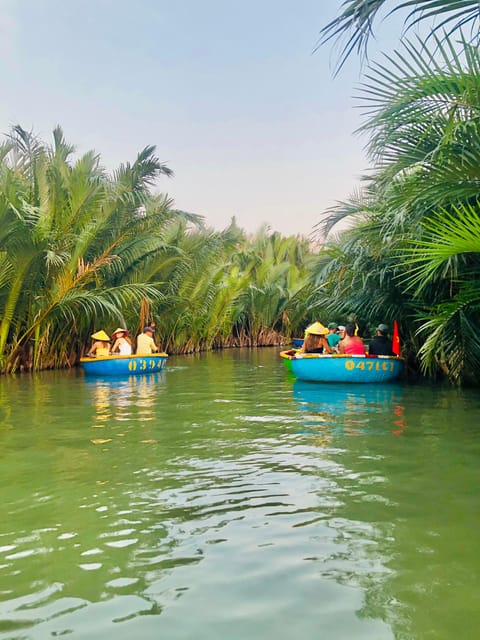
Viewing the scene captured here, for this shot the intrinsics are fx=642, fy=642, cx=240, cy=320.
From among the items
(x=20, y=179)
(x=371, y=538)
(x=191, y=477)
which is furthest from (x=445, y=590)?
(x=20, y=179)

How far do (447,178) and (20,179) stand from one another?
40.4ft

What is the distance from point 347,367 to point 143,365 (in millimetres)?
5139

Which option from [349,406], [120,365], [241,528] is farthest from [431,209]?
[120,365]

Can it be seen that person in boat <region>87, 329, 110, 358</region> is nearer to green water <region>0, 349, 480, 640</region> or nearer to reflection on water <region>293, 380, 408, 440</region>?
reflection on water <region>293, 380, 408, 440</region>

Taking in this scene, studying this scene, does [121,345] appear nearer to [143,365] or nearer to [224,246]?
[143,365]

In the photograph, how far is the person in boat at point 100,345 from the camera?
15.8 m

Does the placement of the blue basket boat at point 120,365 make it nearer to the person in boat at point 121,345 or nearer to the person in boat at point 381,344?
the person in boat at point 121,345

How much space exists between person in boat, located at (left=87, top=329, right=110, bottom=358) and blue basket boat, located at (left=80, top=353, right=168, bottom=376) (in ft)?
2.64

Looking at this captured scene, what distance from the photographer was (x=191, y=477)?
552cm

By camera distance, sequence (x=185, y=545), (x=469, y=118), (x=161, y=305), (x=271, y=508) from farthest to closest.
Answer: (x=161, y=305) → (x=469, y=118) → (x=271, y=508) → (x=185, y=545)

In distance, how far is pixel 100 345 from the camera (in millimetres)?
16016

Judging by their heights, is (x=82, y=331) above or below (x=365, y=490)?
above

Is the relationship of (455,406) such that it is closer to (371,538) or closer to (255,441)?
(255,441)

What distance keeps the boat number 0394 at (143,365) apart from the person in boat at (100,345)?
0.98 meters
